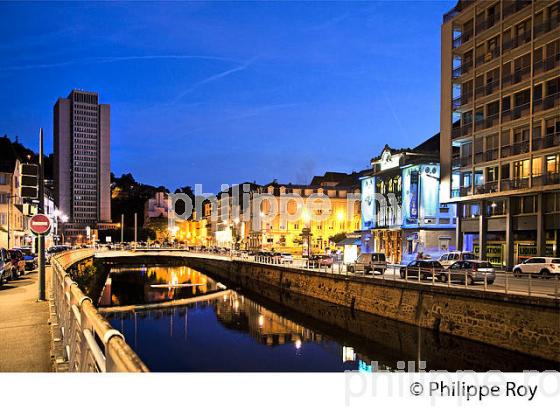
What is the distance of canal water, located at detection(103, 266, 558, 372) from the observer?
2150 centimetres

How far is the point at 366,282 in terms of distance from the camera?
105 ft

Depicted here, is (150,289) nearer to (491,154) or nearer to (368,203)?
(368,203)

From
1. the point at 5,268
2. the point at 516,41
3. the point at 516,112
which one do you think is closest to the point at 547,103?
the point at 516,112

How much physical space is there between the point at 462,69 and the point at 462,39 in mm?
2837

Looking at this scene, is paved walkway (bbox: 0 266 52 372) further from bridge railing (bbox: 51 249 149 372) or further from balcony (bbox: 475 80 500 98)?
balcony (bbox: 475 80 500 98)

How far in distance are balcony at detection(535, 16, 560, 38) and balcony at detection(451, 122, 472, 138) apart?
1023 centimetres

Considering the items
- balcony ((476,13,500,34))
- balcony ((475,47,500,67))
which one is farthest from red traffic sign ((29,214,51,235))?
balcony ((476,13,500,34))

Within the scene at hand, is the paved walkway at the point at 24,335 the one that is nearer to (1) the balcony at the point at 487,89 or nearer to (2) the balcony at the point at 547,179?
(2) the balcony at the point at 547,179

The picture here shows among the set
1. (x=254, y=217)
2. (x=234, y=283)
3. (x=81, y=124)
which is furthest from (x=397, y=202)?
(x=81, y=124)

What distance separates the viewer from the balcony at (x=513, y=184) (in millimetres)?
40016

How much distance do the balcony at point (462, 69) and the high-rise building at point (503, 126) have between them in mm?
103
